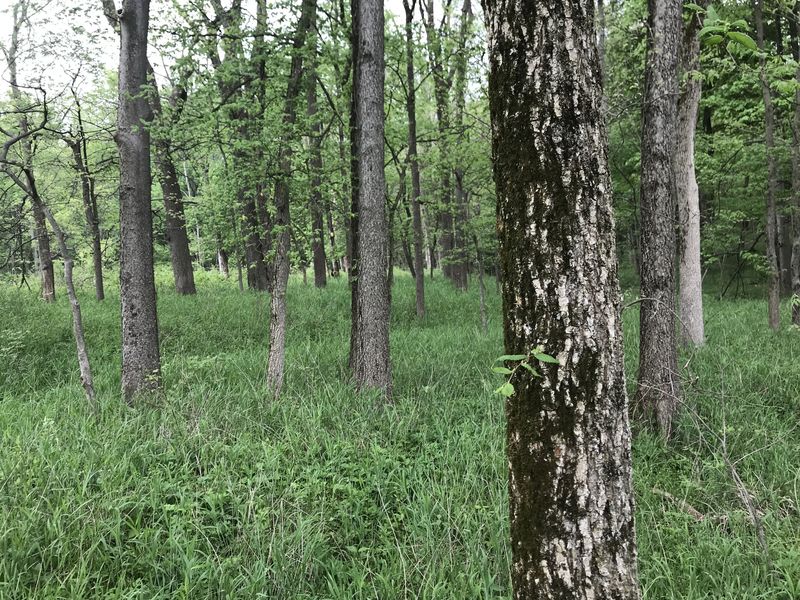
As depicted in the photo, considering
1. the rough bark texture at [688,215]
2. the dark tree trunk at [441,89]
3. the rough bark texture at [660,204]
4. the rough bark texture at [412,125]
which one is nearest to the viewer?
the rough bark texture at [660,204]

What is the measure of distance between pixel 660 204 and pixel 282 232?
4.38 metres

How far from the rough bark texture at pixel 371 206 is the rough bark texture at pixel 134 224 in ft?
8.52

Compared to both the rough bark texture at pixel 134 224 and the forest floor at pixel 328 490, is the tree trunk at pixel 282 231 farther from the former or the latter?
the rough bark texture at pixel 134 224

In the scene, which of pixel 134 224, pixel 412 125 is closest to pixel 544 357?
pixel 134 224

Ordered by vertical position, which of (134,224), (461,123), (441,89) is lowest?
(134,224)

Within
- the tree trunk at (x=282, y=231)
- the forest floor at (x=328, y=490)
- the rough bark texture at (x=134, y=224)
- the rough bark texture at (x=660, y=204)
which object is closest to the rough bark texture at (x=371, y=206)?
the forest floor at (x=328, y=490)

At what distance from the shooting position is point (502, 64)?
1.55 metres

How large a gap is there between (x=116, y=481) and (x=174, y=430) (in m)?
0.86

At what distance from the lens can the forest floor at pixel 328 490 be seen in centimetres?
272

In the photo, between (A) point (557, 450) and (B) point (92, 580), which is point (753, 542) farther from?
(B) point (92, 580)

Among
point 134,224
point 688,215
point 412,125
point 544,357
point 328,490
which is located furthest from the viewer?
point 412,125

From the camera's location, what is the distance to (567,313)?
1463mm

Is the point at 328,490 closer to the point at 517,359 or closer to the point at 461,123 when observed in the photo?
the point at 517,359

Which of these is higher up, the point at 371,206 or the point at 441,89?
the point at 441,89
